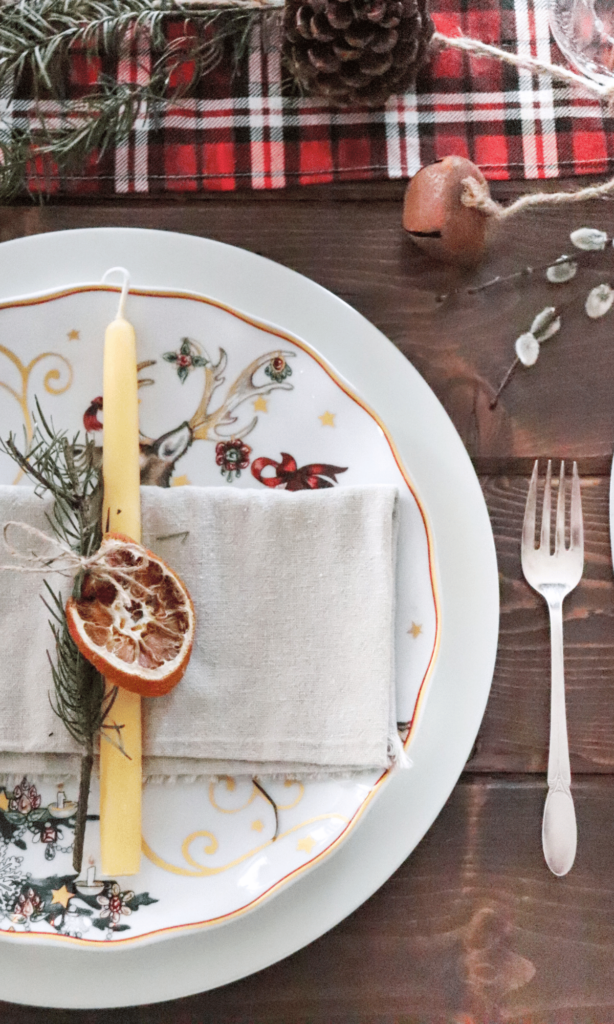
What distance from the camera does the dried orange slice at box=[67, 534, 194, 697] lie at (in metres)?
0.67

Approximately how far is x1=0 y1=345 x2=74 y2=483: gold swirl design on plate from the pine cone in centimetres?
35

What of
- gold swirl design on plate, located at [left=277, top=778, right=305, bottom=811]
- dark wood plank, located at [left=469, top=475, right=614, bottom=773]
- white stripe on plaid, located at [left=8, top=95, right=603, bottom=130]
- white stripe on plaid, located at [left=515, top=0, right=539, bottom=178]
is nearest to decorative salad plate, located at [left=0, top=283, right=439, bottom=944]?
gold swirl design on plate, located at [left=277, top=778, right=305, bottom=811]

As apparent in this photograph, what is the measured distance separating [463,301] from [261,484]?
0.91 ft

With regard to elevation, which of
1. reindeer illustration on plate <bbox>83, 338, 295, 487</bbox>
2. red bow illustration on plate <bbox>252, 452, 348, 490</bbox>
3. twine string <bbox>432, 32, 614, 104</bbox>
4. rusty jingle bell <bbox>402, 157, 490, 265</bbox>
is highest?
twine string <bbox>432, 32, 614, 104</bbox>

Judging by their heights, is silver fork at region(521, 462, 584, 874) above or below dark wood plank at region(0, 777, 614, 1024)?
above

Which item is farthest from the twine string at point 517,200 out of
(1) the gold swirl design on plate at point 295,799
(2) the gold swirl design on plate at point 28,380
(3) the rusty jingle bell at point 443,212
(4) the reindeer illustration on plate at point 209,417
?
(1) the gold swirl design on plate at point 295,799

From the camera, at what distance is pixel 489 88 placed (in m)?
0.84

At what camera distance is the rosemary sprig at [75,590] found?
2.25 ft

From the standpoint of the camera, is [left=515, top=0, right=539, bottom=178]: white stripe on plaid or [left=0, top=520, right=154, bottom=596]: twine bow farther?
[left=515, top=0, right=539, bottom=178]: white stripe on plaid

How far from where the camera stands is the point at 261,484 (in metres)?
0.77

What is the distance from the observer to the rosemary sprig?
0.69 metres

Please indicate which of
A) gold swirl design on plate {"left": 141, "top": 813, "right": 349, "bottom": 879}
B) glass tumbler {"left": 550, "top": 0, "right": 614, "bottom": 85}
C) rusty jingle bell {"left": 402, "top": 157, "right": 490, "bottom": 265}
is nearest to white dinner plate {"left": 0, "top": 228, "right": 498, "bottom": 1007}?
gold swirl design on plate {"left": 141, "top": 813, "right": 349, "bottom": 879}

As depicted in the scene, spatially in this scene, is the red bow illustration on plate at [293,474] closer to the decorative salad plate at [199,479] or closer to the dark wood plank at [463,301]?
the decorative salad plate at [199,479]

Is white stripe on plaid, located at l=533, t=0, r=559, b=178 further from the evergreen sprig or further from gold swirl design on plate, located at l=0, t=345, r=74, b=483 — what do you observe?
gold swirl design on plate, located at l=0, t=345, r=74, b=483
